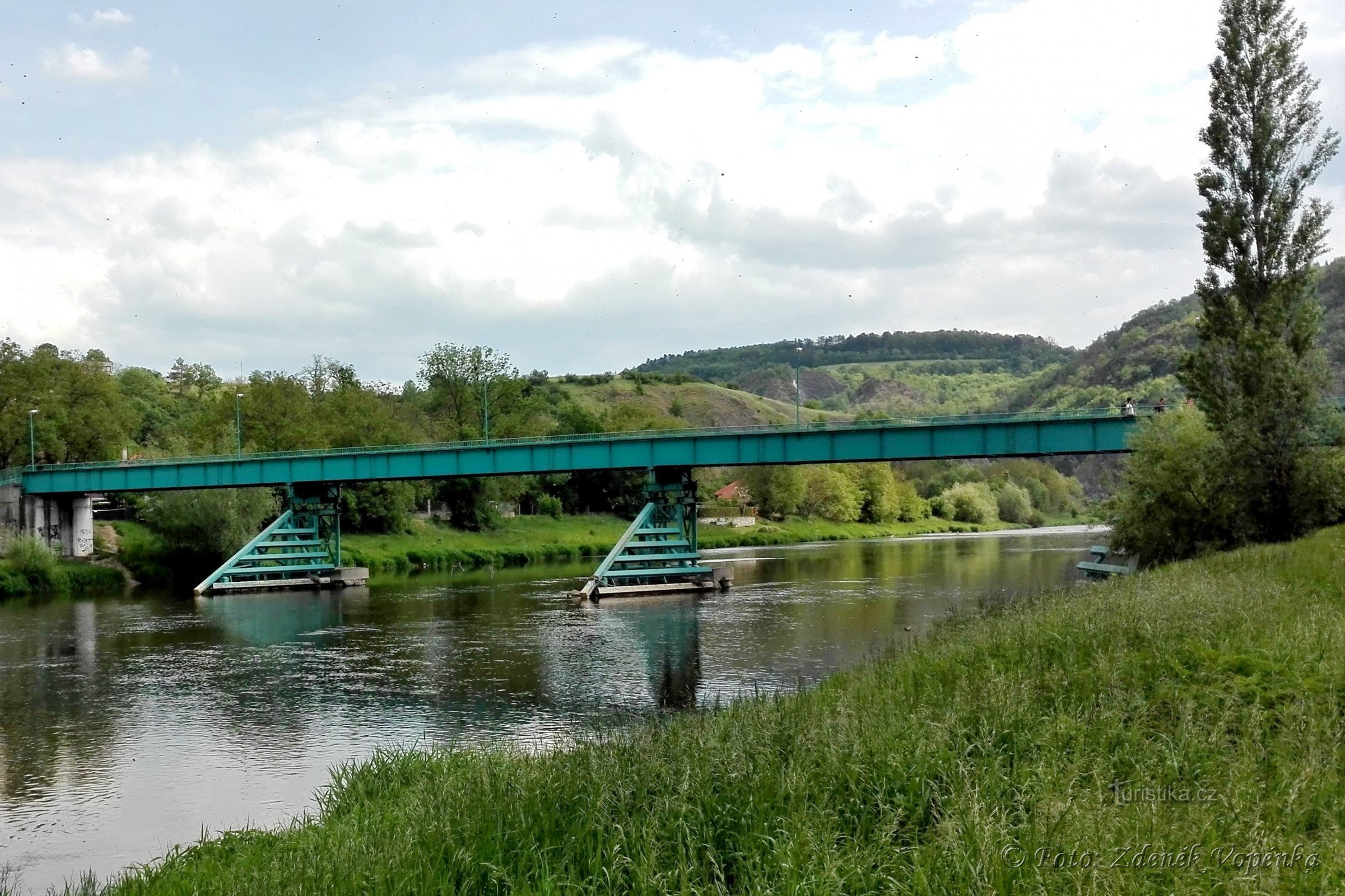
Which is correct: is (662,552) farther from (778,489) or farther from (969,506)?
(969,506)

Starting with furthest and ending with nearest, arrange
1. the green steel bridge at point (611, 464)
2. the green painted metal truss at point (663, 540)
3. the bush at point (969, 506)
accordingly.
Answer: the bush at point (969, 506)
the green painted metal truss at point (663, 540)
the green steel bridge at point (611, 464)

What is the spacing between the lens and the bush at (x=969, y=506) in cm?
14125

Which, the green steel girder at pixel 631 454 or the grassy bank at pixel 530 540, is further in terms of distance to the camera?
the grassy bank at pixel 530 540

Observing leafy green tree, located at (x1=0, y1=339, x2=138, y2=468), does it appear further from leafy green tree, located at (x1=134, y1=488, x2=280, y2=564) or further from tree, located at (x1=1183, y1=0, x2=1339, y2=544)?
tree, located at (x1=1183, y1=0, x2=1339, y2=544)

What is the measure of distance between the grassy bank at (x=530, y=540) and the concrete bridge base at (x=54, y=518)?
54.6ft

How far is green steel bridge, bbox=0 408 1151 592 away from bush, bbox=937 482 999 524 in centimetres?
7734

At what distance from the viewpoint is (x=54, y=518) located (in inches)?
2921

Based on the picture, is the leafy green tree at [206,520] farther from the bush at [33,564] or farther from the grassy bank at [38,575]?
the bush at [33,564]

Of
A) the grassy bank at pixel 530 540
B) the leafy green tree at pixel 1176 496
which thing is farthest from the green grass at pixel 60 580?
the leafy green tree at pixel 1176 496

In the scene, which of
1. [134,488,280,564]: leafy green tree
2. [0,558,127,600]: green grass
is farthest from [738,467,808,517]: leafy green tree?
[0,558,127,600]: green grass

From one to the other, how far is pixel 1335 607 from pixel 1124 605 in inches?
108

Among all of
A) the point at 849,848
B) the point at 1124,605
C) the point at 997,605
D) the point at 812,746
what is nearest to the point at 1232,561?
the point at 997,605

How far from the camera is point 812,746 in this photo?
1170 cm
